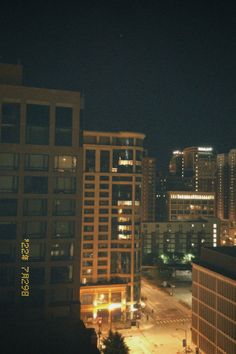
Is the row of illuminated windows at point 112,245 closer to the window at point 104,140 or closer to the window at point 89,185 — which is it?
the window at point 89,185

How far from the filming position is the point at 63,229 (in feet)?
96.1

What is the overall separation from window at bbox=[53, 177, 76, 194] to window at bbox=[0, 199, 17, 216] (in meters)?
3.31

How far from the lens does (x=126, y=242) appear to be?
68938 mm

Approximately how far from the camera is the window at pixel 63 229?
95.2 feet

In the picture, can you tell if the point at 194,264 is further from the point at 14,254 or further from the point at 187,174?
the point at 187,174

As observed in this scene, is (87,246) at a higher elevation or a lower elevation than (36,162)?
lower

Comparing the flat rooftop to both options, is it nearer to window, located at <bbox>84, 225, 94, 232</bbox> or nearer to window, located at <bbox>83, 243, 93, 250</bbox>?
window, located at <bbox>83, 243, 93, 250</bbox>

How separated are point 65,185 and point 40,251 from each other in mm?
5438

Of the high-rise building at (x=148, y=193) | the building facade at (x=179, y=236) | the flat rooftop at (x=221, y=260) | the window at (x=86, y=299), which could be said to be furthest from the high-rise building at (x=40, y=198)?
the high-rise building at (x=148, y=193)

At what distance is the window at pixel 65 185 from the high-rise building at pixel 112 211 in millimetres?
39340

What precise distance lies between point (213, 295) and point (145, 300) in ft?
99.8

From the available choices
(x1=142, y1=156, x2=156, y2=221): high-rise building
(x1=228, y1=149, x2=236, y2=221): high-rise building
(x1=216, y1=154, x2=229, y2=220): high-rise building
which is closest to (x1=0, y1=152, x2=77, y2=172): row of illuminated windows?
(x1=142, y1=156, x2=156, y2=221): high-rise building
